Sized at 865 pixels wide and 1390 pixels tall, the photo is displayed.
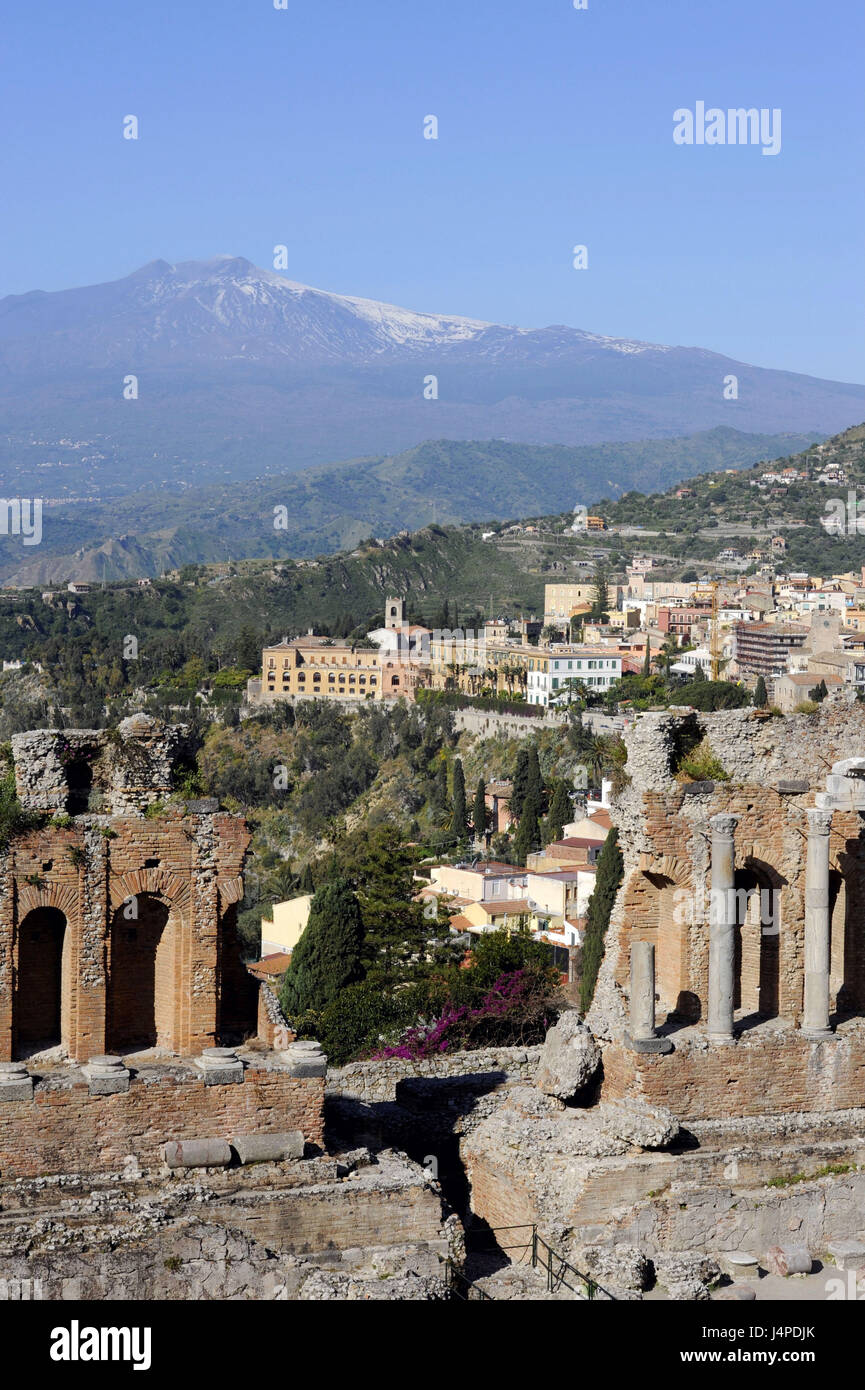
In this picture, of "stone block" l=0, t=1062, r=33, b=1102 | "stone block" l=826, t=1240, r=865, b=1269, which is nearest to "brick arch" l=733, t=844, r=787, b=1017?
"stone block" l=826, t=1240, r=865, b=1269

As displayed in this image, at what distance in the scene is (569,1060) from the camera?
68.6 feet

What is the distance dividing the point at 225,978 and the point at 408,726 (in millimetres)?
108100

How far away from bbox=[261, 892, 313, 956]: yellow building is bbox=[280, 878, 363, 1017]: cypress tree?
1598cm

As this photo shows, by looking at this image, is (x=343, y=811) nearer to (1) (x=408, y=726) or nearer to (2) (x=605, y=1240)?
(1) (x=408, y=726)

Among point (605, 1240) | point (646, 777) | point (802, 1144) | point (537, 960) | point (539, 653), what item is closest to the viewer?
point (605, 1240)

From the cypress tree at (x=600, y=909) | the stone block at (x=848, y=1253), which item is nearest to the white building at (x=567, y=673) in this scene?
the cypress tree at (x=600, y=909)

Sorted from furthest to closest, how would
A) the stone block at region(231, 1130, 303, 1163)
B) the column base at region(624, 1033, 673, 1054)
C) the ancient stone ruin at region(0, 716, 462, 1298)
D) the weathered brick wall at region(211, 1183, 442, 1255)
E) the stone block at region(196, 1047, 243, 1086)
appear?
the column base at region(624, 1033, 673, 1054)
the stone block at region(196, 1047, 243, 1086)
the stone block at region(231, 1130, 303, 1163)
the weathered brick wall at region(211, 1183, 442, 1255)
the ancient stone ruin at region(0, 716, 462, 1298)

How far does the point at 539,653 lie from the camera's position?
142 m

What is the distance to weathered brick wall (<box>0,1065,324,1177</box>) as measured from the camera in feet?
58.0

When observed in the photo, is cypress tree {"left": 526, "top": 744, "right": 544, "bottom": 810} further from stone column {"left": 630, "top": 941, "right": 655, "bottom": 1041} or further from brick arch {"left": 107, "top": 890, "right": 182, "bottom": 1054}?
brick arch {"left": 107, "top": 890, "right": 182, "bottom": 1054}

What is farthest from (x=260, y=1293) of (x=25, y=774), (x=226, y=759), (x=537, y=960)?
(x=226, y=759)

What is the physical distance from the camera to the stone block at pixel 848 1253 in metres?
19.5

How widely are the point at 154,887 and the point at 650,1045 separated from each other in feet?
19.0

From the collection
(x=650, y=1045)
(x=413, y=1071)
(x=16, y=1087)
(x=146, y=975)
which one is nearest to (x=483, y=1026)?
(x=413, y=1071)
